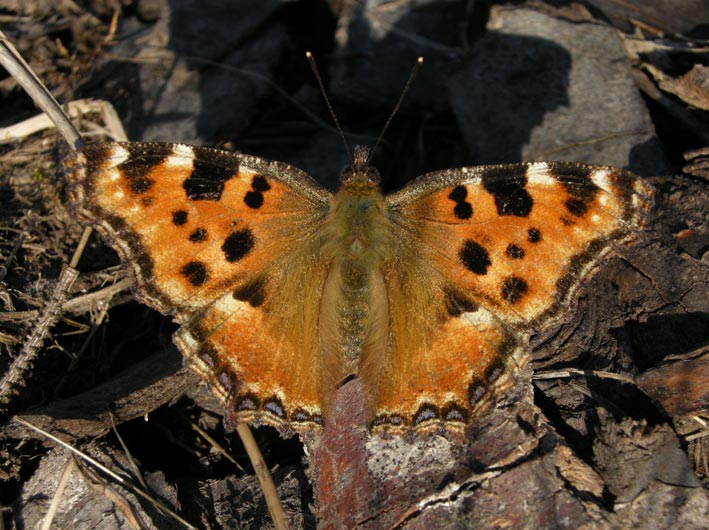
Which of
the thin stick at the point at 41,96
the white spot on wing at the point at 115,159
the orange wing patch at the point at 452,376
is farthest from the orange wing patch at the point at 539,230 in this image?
the thin stick at the point at 41,96

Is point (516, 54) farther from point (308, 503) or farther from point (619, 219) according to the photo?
point (308, 503)

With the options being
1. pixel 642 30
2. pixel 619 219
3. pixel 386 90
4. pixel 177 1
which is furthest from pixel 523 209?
pixel 177 1

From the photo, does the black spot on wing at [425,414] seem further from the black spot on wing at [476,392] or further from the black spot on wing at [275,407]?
the black spot on wing at [275,407]

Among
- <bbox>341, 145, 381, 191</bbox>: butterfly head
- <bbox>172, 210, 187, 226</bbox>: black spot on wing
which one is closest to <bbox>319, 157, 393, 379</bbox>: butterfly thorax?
<bbox>341, 145, 381, 191</bbox>: butterfly head

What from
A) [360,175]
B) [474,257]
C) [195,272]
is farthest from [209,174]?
[474,257]

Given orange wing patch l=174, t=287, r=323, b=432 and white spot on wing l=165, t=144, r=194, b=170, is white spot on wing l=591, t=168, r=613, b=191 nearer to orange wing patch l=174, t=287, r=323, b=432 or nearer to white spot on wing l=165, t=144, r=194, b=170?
orange wing patch l=174, t=287, r=323, b=432

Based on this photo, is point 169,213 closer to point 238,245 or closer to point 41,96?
point 238,245
